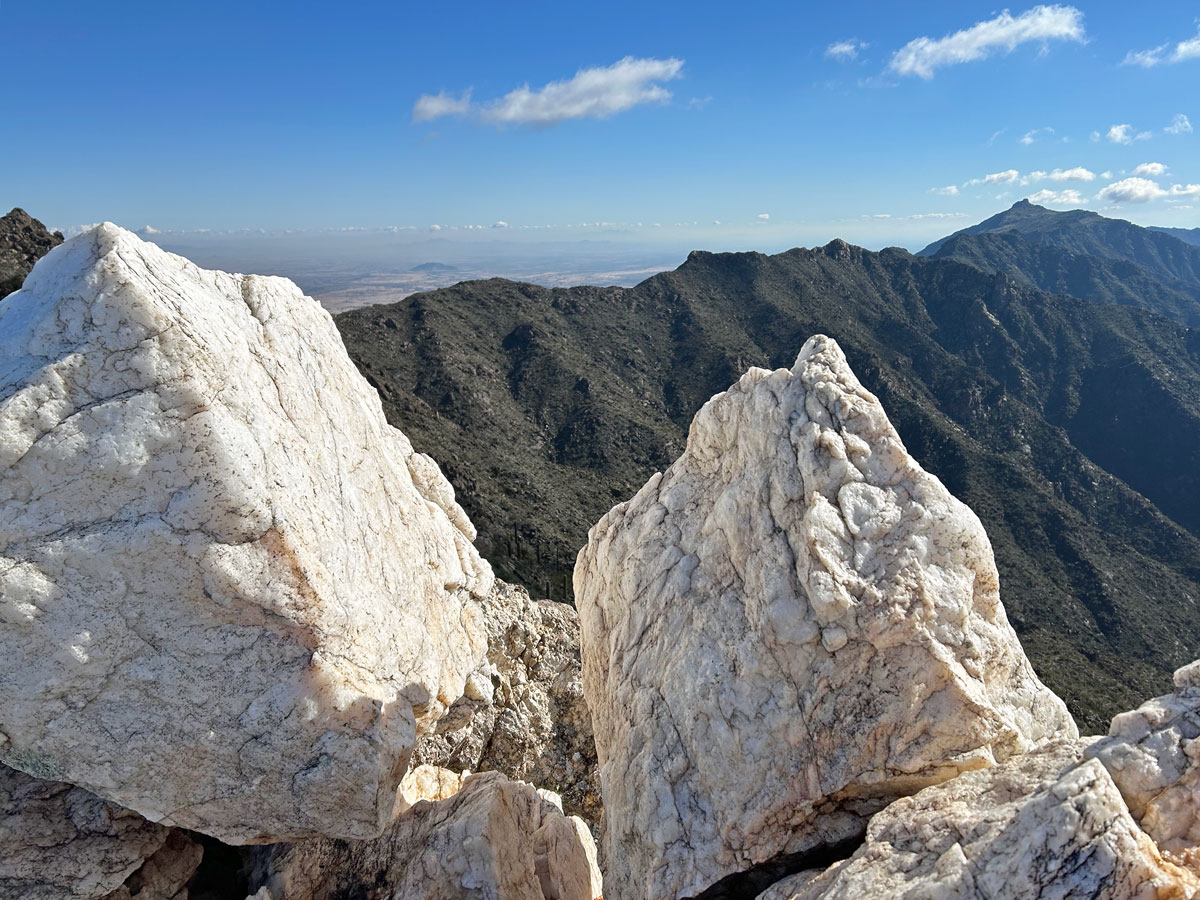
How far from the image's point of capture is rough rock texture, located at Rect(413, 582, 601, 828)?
15.1 m

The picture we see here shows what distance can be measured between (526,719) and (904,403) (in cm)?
8312

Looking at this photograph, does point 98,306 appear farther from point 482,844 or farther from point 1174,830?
point 1174,830

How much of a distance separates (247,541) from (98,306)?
3380mm

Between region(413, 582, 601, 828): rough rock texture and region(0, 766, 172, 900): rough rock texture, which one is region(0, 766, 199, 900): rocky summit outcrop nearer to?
region(0, 766, 172, 900): rough rock texture

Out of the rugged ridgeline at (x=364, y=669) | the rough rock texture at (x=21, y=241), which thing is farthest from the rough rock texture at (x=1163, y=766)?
the rough rock texture at (x=21, y=241)

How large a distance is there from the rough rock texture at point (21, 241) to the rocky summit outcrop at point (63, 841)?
3475 centimetres

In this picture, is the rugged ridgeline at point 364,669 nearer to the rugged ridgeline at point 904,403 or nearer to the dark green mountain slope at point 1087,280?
the rugged ridgeline at point 904,403

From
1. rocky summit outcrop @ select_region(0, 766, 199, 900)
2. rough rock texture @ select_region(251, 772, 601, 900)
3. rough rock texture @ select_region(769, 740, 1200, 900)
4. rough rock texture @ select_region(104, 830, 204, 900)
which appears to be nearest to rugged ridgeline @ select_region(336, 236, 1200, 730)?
rough rock texture @ select_region(251, 772, 601, 900)

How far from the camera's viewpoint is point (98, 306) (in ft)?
27.0

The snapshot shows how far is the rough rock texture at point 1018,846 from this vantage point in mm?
5230

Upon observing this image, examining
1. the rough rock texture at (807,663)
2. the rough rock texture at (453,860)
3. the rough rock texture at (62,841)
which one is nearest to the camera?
the rough rock texture at (807,663)

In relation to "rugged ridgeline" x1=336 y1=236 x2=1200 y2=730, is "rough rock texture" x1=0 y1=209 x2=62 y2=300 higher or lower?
higher

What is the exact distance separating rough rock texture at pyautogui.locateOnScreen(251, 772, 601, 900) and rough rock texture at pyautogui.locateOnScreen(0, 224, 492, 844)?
4.94 feet

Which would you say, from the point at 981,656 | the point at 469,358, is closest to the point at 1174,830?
the point at 981,656
